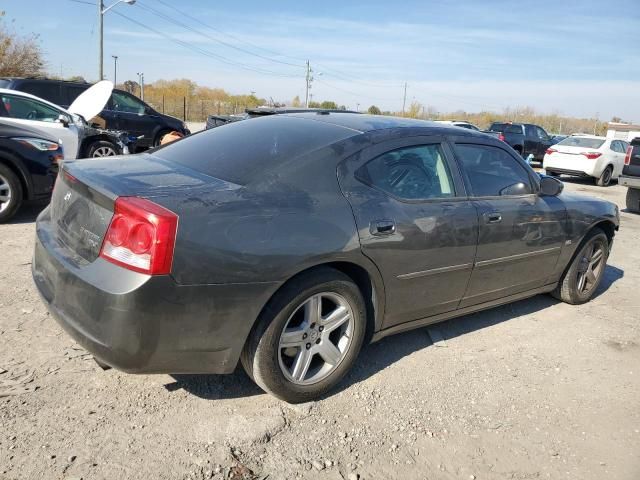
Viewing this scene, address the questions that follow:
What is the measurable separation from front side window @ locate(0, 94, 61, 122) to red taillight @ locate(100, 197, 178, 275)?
6458 mm

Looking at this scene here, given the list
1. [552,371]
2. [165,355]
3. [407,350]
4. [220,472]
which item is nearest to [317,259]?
[165,355]

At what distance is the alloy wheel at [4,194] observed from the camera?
6047 mm

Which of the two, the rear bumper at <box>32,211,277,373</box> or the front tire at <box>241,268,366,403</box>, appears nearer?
the rear bumper at <box>32,211,277,373</box>

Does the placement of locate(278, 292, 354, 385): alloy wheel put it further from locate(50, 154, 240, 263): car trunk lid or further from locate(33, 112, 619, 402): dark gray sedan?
locate(50, 154, 240, 263): car trunk lid

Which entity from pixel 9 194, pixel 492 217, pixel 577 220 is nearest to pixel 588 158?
pixel 577 220

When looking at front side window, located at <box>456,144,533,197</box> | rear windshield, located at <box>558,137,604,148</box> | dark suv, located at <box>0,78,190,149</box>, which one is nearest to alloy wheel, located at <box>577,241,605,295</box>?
front side window, located at <box>456,144,533,197</box>

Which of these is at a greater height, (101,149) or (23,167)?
(101,149)

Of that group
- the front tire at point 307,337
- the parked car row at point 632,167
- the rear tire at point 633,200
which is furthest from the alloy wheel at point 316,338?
the rear tire at point 633,200

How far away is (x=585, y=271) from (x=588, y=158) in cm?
1315

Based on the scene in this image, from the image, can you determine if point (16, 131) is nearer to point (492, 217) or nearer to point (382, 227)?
point (382, 227)

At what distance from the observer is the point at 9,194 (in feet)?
20.0

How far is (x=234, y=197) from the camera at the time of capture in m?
2.63

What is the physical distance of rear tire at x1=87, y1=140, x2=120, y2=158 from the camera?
856cm

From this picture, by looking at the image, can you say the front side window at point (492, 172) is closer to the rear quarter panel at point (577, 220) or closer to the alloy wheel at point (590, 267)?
the rear quarter panel at point (577, 220)
